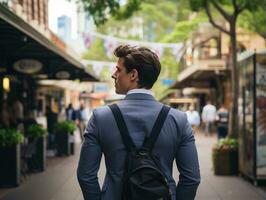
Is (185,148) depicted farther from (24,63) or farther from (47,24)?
(47,24)

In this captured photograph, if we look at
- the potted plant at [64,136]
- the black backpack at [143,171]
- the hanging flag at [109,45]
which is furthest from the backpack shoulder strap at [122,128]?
the hanging flag at [109,45]

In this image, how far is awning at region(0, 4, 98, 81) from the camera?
403 inches

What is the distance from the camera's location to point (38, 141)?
1451 centimetres

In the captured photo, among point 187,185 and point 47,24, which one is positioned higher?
point 47,24

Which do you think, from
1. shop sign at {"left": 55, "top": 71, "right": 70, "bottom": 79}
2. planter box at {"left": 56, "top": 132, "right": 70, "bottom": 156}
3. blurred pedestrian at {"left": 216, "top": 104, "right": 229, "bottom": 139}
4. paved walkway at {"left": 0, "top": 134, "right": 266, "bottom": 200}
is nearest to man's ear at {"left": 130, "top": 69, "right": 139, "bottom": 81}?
paved walkway at {"left": 0, "top": 134, "right": 266, "bottom": 200}

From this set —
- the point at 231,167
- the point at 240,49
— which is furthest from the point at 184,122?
the point at 240,49

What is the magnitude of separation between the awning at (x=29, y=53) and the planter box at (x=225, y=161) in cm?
406

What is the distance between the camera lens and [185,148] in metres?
3.35

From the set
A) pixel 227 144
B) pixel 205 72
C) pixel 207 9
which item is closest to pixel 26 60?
pixel 207 9

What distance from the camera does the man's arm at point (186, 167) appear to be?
131 inches

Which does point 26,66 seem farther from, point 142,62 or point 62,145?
point 142,62

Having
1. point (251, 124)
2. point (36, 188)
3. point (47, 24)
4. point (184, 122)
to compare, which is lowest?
point (36, 188)

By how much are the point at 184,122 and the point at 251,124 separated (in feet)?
29.8

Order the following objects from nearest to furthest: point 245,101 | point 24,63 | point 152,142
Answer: point 152,142, point 245,101, point 24,63
